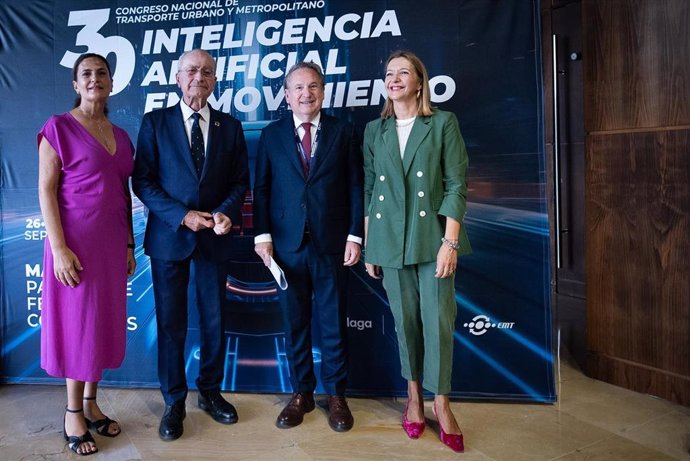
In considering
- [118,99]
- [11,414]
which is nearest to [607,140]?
[118,99]

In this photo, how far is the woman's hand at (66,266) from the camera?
7.98 feet

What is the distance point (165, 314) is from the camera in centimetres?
269

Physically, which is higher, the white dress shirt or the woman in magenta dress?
the white dress shirt

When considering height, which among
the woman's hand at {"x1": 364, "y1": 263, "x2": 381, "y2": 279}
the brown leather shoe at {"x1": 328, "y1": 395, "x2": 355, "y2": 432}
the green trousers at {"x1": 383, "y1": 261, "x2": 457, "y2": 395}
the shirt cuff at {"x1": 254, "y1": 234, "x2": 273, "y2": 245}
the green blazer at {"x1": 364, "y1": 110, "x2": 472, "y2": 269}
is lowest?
the brown leather shoe at {"x1": 328, "y1": 395, "x2": 355, "y2": 432}

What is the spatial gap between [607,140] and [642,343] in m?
1.17

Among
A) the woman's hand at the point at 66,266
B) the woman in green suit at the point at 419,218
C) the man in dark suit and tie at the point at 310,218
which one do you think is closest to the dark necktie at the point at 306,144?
the man in dark suit and tie at the point at 310,218

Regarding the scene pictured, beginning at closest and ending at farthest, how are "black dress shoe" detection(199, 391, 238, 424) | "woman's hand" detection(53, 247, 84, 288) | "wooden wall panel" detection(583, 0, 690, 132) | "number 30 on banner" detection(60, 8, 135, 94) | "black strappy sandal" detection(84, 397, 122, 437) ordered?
1. "woman's hand" detection(53, 247, 84, 288)
2. "black strappy sandal" detection(84, 397, 122, 437)
3. "black dress shoe" detection(199, 391, 238, 424)
4. "wooden wall panel" detection(583, 0, 690, 132)
5. "number 30 on banner" detection(60, 8, 135, 94)

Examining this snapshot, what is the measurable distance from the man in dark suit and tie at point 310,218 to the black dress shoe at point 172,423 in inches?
19.1

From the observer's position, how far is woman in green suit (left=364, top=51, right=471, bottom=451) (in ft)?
8.12

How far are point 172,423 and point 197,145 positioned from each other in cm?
131

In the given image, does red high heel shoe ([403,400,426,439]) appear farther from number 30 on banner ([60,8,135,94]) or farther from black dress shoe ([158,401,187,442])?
number 30 on banner ([60,8,135,94])

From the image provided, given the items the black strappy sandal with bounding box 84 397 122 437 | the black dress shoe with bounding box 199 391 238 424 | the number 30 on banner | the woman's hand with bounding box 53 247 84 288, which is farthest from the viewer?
the number 30 on banner

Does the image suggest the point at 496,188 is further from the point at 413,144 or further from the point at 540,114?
the point at 413,144

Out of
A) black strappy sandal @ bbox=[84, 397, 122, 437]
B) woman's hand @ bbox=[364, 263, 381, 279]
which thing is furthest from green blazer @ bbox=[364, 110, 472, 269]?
black strappy sandal @ bbox=[84, 397, 122, 437]
